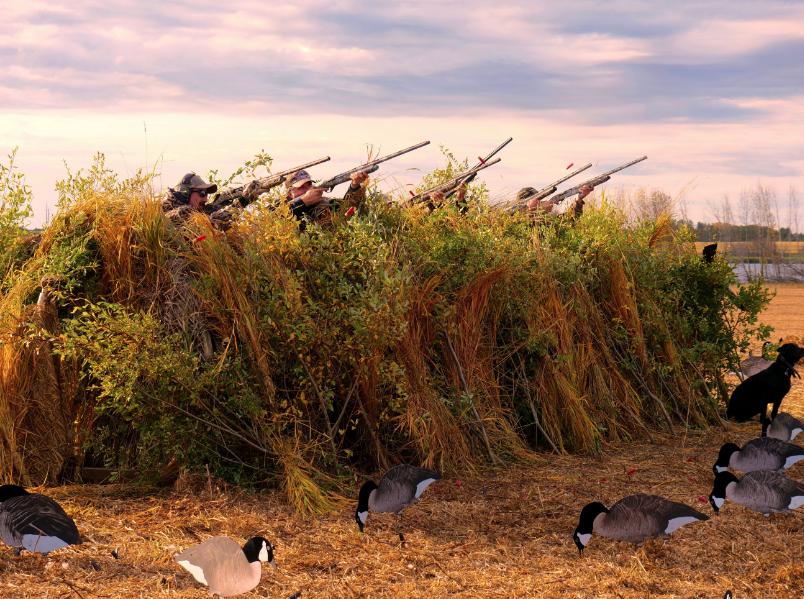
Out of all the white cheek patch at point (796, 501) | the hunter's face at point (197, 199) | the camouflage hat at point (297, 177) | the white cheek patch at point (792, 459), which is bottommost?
the white cheek patch at point (796, 501)

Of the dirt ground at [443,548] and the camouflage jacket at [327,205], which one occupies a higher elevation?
the camouflage jacket at [327,205]

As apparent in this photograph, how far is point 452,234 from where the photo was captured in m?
6.79

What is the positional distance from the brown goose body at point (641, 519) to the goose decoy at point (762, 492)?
34.2 inches

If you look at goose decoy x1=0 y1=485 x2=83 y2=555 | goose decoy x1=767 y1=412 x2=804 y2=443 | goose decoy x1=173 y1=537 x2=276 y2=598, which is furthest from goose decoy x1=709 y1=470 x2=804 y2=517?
goose decoy x1=0 y1=485 x2=83 y2=555

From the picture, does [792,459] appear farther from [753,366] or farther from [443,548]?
[753,366]

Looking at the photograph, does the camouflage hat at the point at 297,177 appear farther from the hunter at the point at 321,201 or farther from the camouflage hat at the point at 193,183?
the hunter at the point at 321,201

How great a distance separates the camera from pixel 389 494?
4840 mm

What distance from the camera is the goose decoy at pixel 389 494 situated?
4824 millimetres

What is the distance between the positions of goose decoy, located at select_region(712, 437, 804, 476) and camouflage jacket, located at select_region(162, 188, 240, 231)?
4521mm

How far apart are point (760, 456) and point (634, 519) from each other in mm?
2171

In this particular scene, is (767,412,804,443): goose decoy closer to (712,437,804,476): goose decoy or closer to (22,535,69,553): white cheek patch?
(712,437,804,476): goose decoy

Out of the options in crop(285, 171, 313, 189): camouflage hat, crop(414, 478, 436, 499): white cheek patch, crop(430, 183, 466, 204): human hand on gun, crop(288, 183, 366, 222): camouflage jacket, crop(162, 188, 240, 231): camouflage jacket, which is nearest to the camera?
crop(414, 478, 436, 499): white cheek patch

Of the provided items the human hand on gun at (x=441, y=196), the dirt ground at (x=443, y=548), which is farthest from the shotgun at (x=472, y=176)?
the dirt ground at (x=443, y=548)

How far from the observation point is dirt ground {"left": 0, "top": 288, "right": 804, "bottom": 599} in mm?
4051
